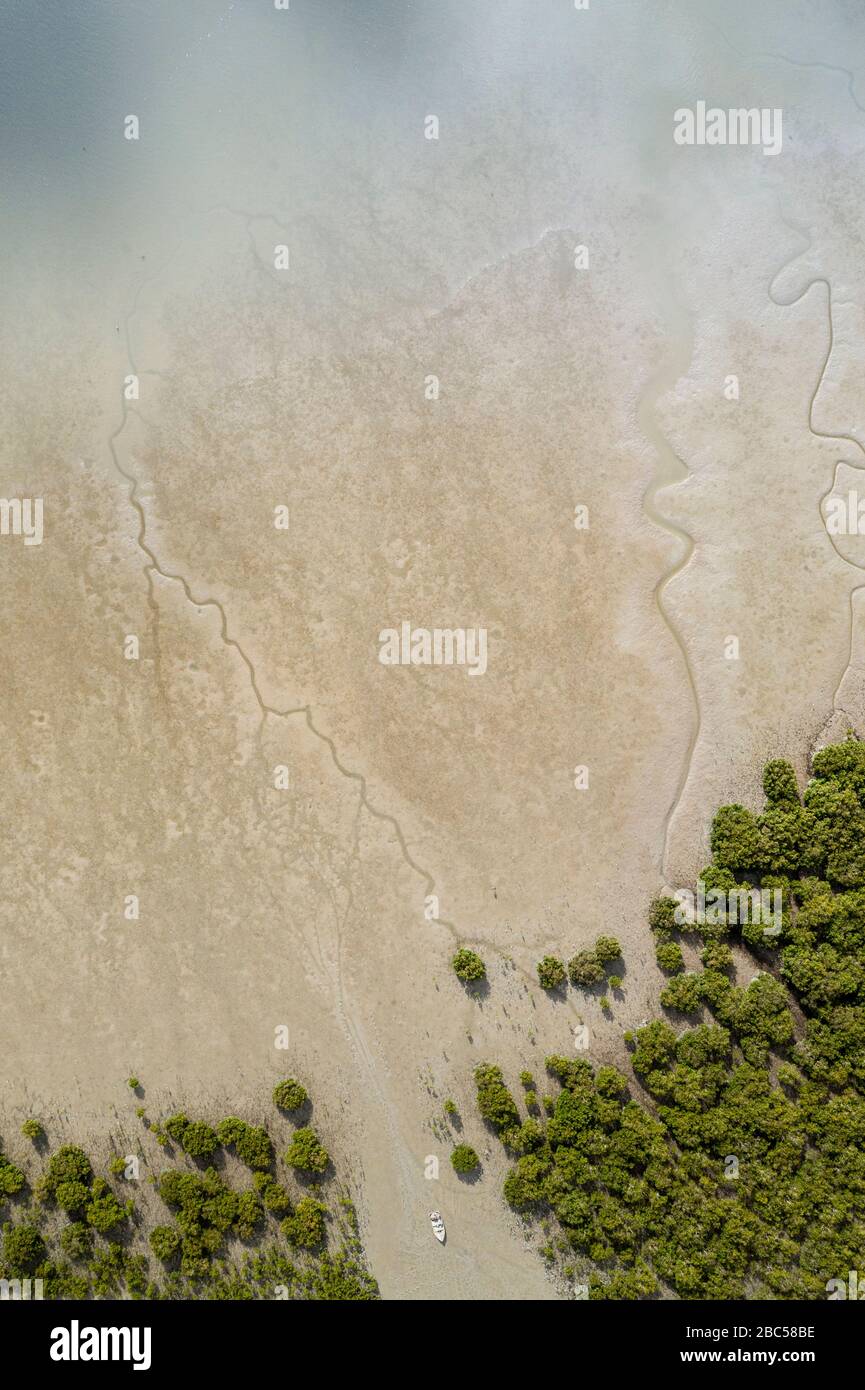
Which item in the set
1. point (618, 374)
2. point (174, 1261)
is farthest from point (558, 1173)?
point (618, 374)

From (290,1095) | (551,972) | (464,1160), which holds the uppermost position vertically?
(551,972)

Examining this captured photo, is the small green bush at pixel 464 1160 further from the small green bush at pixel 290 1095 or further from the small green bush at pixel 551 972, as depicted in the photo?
the small green bush at pixel 551 972

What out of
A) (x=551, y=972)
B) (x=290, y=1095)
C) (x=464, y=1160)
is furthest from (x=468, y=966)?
(x=290, y=1095)

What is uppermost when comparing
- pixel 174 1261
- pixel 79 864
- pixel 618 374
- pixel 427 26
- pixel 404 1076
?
pixel 427 26

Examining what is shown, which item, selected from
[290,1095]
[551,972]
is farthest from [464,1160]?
[551,972]

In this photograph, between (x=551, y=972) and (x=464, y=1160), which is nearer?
(x=464, y=1160)

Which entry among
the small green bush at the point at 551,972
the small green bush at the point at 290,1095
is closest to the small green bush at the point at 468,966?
the small green bush at the point at 551,972

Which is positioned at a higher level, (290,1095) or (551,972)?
(551,972)

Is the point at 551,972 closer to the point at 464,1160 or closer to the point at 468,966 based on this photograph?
the point at 468,966

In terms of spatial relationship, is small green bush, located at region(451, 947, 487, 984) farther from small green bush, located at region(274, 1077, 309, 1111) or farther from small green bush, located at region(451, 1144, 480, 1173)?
small green bush, located at region(274, 1077, 309, 1111)
